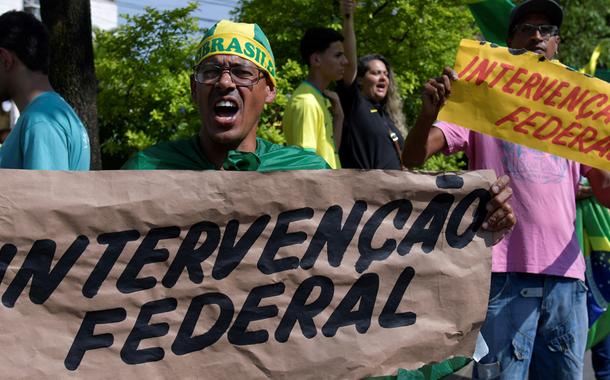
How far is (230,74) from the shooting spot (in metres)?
3.02

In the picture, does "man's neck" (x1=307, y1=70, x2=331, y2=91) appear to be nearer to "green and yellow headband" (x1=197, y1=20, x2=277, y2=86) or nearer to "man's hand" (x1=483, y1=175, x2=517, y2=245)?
"green and yellow headband" (x1=197, y1=20, x2=277, y2=86)

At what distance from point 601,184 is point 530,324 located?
2.12 ft

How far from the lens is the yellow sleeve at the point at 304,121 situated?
5684mm

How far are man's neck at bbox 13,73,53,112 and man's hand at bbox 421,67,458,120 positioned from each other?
60.2 inches

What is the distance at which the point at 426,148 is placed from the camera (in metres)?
3.82

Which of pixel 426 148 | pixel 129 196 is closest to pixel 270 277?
pixel 129 196

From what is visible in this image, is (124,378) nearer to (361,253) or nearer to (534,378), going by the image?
(361,253)

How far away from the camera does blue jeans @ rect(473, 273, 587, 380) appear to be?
3.90 metres

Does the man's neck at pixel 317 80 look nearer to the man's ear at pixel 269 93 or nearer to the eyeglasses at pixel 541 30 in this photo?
the eyeglasses at pixel 541 30

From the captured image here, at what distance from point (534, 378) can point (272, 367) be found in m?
1.70

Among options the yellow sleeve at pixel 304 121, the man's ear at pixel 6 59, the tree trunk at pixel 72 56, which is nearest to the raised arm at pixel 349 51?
the yellow sleeve at pixel 304 121

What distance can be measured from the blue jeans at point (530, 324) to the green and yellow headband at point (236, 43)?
142 centimetres

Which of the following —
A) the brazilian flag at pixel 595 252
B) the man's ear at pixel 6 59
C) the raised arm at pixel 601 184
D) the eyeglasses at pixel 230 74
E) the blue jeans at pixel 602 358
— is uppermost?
the eyeglasses at pixel 230 74

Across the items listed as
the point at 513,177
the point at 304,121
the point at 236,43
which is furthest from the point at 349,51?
the point at 236,43
